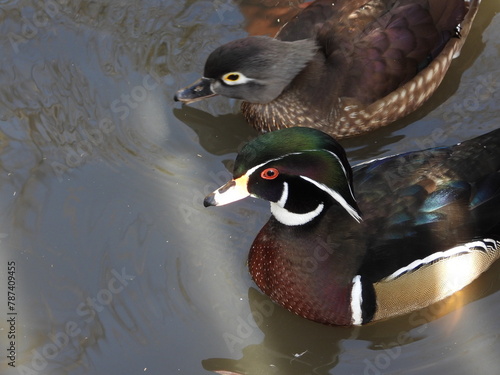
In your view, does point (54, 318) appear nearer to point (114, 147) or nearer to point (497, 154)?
point (114, 147)

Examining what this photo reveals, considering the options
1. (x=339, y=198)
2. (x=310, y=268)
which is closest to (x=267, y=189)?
(x=339, y=198)

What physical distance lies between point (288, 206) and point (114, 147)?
1.55m

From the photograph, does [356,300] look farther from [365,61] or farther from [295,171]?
[365,61]

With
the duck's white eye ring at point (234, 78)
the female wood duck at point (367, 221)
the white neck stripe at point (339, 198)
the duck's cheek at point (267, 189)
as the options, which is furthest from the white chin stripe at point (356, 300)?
the duck's white eye ring at point (234, 78)

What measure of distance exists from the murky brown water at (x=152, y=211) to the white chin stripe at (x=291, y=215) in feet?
1.69

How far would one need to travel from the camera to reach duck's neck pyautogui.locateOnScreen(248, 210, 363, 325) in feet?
13.3

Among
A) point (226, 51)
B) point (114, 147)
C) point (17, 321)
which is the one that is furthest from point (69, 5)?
point (17, 321)

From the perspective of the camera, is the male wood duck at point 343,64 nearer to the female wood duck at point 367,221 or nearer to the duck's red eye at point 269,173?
the female wood duck at point 367,221

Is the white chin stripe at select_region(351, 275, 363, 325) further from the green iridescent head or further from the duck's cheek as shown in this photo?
the duck's cheek

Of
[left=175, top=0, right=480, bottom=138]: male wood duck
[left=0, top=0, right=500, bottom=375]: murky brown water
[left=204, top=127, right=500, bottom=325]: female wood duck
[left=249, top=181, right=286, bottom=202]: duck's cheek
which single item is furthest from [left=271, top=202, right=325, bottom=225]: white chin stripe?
[left=175, top=0, right=480, bottom=138]: male wood duck

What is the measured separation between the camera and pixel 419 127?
17.0 ft

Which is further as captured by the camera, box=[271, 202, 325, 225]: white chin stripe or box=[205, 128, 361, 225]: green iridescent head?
box=[271, 202, 325, 225]: white chin stripe

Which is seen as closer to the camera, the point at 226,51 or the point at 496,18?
the point at 226,51

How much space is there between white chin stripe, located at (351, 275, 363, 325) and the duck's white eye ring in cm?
153
